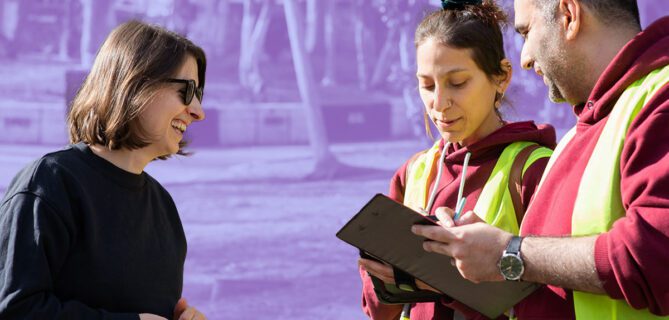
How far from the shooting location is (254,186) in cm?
409

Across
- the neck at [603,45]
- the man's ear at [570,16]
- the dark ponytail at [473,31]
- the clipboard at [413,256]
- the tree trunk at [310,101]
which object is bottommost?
the tree trunk at [310,101]

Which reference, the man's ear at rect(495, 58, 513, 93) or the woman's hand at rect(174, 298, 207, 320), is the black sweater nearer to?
the woman's hand at rect(174, 298, 207, 320)

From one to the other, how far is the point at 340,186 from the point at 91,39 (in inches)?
53.8

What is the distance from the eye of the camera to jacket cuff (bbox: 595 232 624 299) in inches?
50.6

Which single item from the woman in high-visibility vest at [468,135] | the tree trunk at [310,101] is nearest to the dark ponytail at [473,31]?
the woman in high-visibility vest at [468,135]

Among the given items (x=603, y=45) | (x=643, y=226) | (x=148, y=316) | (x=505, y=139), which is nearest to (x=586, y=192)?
(x=643, y=226)

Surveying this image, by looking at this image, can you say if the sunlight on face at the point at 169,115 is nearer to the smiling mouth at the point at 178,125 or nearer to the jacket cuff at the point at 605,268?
the smiling mouth at the point at 178,125

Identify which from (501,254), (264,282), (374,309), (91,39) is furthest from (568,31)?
(91,39)

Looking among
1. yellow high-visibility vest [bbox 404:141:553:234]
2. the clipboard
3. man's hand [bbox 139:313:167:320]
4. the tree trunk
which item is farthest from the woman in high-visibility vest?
the tree trunk

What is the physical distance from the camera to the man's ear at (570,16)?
1481 millimetres

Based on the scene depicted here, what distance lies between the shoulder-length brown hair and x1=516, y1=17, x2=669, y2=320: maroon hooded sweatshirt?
802mm

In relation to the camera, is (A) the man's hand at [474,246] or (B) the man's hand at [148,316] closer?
(A) the man's hand at [474,246]

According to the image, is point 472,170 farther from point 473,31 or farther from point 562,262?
point 562,262

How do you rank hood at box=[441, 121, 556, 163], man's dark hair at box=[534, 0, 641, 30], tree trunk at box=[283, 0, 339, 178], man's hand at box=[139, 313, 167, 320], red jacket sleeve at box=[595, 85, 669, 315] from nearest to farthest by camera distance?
red jacket sleeve at box=[595, 85, 669, 315] < man's dark hair at box=[534, 0, 641, 30] < man's hand at box=[139, 313, 167, 320] < hood at box=[441, 121, 556, 163] < tree trunk at box=[283, 0, 339, 178]
